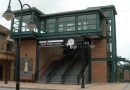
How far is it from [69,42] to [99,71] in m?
5.85

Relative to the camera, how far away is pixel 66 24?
1581 inches

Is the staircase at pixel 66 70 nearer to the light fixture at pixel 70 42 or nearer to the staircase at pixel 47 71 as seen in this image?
the staircase at pixel 47 71

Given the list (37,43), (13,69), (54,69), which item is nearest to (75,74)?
(54,69)

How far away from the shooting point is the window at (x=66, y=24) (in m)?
39.7

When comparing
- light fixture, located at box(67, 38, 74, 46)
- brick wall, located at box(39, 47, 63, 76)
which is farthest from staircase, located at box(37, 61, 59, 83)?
light fixture, located at box(67, 38, 74, 46)

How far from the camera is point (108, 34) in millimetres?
43469

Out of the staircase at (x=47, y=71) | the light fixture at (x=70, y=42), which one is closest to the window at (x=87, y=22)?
the light fixture at (x=70, y=42)

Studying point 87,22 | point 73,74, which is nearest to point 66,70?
point 73,74

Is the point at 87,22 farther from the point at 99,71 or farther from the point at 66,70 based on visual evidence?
the point at 66,70

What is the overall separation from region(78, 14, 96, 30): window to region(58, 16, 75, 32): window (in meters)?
1.04

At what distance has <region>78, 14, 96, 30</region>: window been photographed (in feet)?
125

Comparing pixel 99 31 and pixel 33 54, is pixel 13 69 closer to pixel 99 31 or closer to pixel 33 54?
pixel 33 54

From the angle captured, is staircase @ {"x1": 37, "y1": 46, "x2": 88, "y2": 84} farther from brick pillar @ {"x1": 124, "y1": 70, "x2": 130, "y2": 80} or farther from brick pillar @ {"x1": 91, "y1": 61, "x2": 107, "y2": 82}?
brick pillar @ {"x1": 124, "y1": 70, "x2": 130, "y2": 80}

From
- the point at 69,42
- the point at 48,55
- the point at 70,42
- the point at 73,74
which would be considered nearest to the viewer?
the point at 70,42
